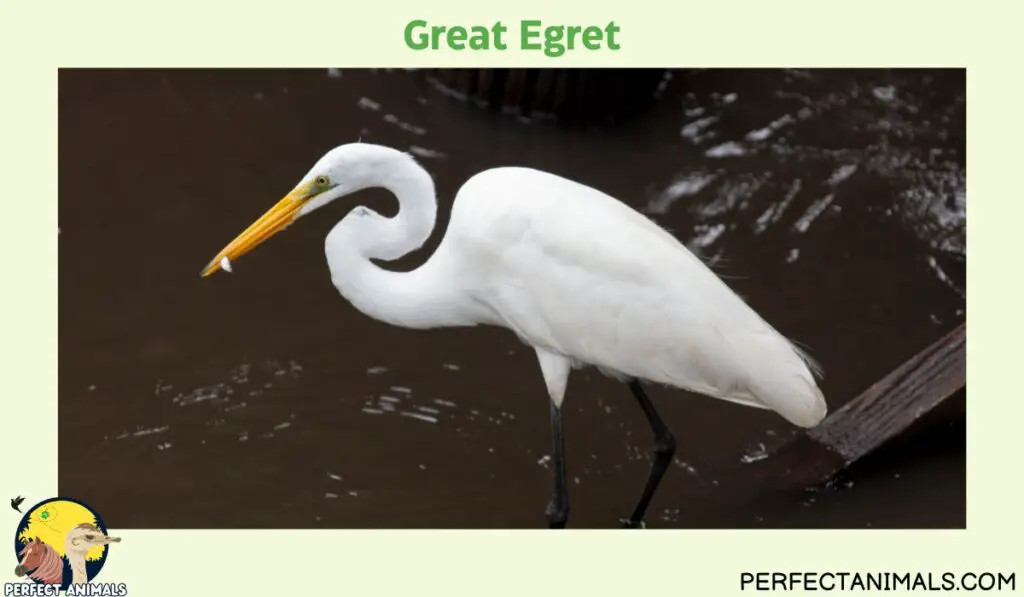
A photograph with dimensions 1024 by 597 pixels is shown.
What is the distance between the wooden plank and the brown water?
0.06 meters

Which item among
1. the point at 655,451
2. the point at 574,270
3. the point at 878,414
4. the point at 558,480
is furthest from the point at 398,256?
the point at 878,414

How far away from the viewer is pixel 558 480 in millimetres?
3494

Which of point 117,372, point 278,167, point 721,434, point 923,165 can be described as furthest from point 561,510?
point 923,165

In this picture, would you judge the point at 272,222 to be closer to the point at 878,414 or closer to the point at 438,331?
the point at 438,331

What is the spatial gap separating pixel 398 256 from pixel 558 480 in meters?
0.76

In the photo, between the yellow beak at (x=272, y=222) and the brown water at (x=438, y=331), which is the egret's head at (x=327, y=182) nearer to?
the yellow beak at (x=272, y=222)
